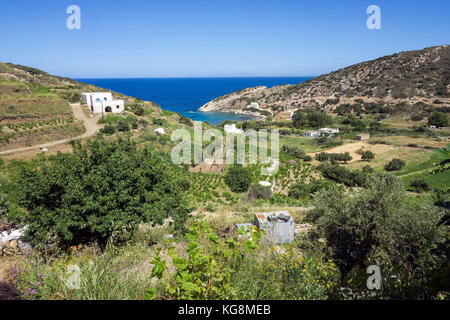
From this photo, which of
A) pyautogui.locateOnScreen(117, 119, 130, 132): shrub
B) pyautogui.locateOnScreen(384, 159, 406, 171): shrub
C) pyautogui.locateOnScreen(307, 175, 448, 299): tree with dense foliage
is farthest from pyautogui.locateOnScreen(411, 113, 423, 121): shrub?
pyautogui.locateOnScreen(307, 175, 448, 299): tree with dense foliage

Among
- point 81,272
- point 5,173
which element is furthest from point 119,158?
→ point 5,173

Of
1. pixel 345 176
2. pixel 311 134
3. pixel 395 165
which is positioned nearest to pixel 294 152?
pixel 345 176

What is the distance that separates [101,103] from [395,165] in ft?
129

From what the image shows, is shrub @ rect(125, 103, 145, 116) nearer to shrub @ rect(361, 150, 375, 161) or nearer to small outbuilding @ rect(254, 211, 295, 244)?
shrub @ rect(361, 150, 375, 161)

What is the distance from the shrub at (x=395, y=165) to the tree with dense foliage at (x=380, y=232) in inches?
1091

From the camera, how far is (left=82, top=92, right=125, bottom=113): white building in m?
37.0

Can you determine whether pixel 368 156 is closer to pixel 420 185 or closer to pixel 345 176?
pixel 420 185

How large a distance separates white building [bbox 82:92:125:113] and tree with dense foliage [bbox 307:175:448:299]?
120ft

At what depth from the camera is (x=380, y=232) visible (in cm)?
594

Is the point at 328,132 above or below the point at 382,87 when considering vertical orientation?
below

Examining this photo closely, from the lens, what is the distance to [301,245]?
754 cm

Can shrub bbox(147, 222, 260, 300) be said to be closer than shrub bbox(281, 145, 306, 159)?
Yes

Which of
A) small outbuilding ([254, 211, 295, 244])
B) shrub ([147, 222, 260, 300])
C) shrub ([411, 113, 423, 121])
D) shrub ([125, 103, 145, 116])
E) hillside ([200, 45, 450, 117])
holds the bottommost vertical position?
small outbuilding ([254, 211, 295, 244])
